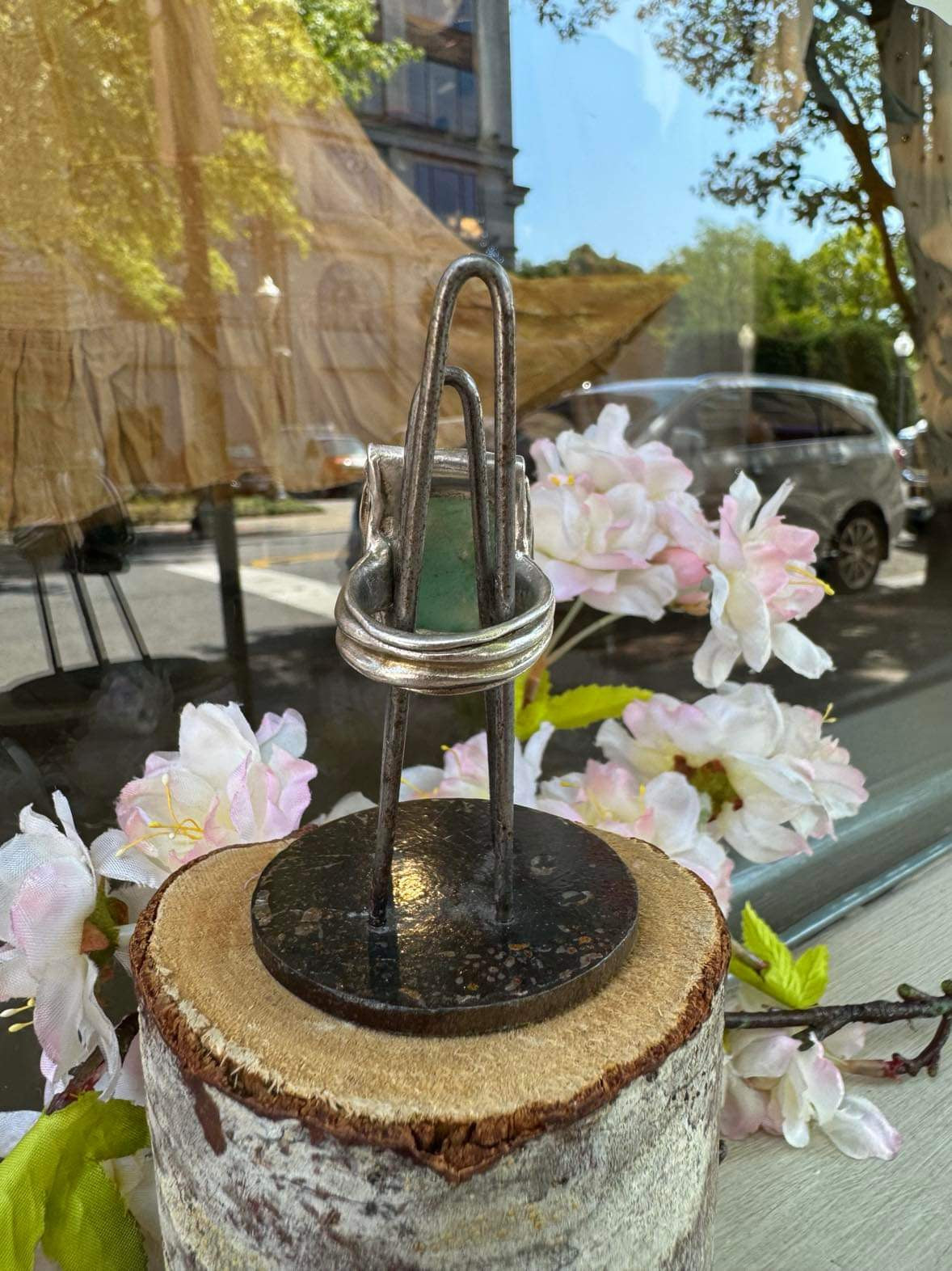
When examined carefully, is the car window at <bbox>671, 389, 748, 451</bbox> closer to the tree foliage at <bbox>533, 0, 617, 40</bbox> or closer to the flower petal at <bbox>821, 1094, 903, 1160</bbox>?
the tree foliage at <bbox>533, 0, 617, 40</bbox>

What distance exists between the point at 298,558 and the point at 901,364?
1337 mm

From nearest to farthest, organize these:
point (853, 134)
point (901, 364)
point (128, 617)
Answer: point (128, 617), point (853, 134), point (901, 364)

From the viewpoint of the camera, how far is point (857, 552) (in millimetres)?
1999

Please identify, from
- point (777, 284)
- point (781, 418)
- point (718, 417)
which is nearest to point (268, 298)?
point (718, 417)

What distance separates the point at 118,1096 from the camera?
1.83 feet

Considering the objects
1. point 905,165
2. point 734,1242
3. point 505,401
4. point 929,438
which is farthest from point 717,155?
point 734,1242

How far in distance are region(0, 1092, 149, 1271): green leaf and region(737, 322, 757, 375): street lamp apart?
2101 mm

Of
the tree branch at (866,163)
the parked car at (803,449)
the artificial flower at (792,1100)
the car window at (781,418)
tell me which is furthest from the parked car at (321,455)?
the car window at (781,418)

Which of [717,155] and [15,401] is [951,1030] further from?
[717,155]

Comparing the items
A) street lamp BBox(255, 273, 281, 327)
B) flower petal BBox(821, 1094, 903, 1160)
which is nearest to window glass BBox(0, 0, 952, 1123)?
street lamp BBox(255, 273, 281, 327)

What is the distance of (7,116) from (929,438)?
181 centimetres

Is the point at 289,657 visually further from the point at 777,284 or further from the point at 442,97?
the point at 777,284

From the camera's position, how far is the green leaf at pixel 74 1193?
0.48 metres

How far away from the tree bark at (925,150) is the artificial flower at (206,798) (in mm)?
1569
